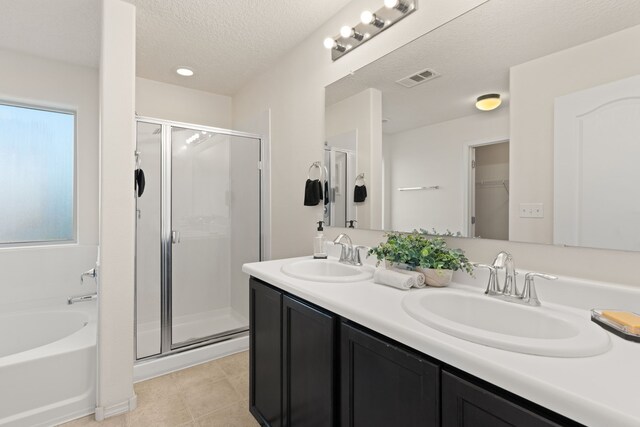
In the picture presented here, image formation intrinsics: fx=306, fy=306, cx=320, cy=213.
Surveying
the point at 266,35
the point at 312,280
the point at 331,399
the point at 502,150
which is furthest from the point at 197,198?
the point at 502,150

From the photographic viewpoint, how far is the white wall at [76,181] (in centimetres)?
246

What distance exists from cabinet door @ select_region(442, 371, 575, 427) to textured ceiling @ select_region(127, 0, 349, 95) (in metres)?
2.06

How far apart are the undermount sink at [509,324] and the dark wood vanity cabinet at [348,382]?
103 mm

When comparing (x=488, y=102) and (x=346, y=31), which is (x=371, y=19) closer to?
(x=346, y=31)

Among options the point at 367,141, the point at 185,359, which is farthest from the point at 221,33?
the point at 185,359

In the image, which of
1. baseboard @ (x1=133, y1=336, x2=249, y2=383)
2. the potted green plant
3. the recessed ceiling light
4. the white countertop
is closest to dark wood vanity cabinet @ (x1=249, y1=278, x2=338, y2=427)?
the white countertop

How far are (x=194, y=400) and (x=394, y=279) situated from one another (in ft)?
5.25

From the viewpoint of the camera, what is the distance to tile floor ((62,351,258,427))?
5.78ft

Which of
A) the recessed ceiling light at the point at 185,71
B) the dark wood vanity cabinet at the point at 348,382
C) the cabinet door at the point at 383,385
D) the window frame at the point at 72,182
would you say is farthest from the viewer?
the recessed ceiling light at the point at 185,71

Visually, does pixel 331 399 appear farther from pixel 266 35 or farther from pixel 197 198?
pixel 266 35

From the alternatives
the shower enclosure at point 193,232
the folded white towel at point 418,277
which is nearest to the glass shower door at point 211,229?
the shower enclosure at point 193,232

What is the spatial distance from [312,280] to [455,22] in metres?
1.32

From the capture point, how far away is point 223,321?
2889 mm

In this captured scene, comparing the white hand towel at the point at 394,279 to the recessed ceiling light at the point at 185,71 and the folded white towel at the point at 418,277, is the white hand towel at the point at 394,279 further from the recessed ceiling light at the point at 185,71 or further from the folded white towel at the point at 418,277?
the recessed ceiling light at the point at 185,71
